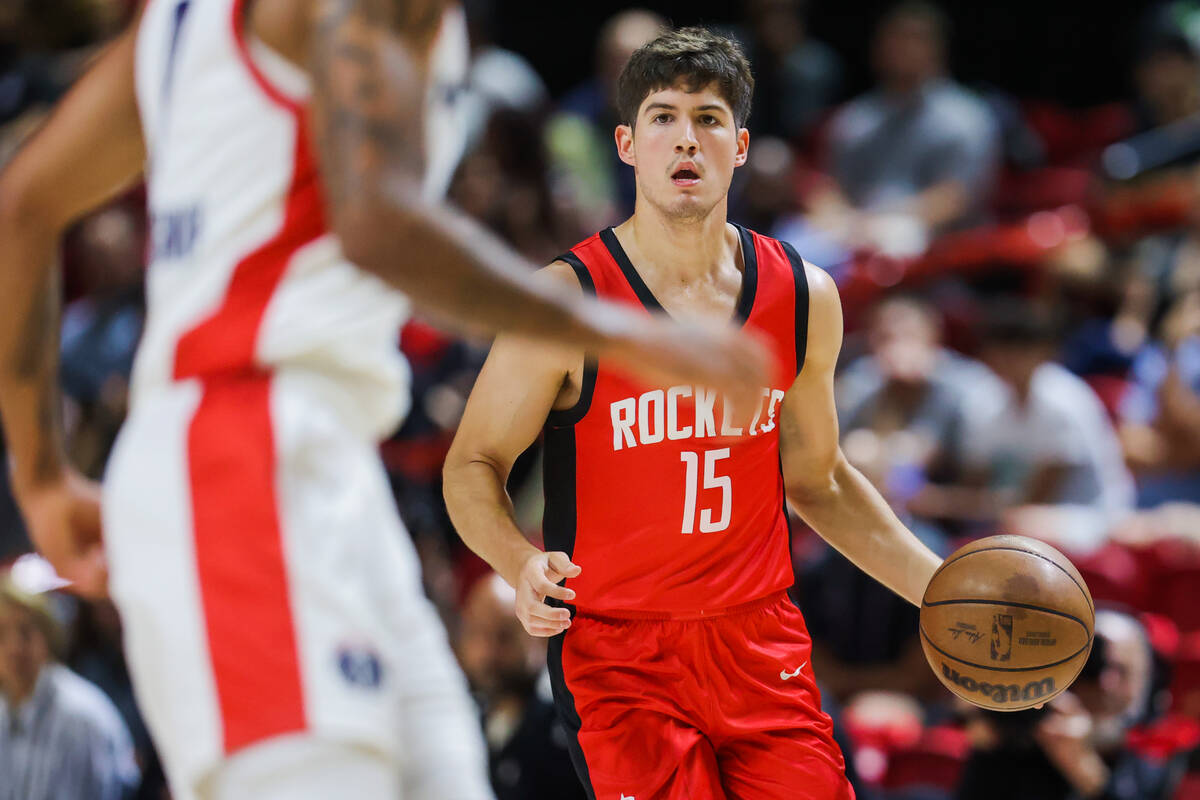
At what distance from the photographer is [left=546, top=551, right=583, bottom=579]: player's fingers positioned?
2928 millimetres

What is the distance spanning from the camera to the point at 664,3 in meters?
11.2

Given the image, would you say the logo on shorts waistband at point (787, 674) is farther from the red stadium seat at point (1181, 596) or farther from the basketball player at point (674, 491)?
the red stadium seat at point (1181, 596)

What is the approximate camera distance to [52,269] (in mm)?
2531

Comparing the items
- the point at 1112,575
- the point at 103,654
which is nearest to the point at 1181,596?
the point at 1112,575

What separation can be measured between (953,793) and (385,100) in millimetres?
4232

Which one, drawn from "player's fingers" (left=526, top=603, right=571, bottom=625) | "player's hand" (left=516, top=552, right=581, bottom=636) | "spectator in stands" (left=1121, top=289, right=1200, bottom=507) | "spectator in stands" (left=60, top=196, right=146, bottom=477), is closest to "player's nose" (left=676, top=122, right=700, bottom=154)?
"player's hand" (left=516, top=552, right=581, bottom=636)

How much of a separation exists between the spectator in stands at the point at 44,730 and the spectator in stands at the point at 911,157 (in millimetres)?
4719

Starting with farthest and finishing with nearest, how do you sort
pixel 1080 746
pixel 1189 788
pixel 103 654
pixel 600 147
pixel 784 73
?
pixel 784 73
pixel 600 147
pixel 103 654
pixel 1189 788
pixel 1080 746

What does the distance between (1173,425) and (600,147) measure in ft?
13.0

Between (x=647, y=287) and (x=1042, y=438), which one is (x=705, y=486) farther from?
(x=1042, y=438)

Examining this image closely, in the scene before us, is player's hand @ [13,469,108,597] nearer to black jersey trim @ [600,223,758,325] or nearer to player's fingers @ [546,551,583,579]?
player's fingers @ [546,551,583,579]

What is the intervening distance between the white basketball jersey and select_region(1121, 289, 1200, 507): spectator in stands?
18.3 feet

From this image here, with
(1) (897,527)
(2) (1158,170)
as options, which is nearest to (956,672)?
(1) (897,527)

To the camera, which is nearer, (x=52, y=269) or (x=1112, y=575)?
(x=52, y=269)
